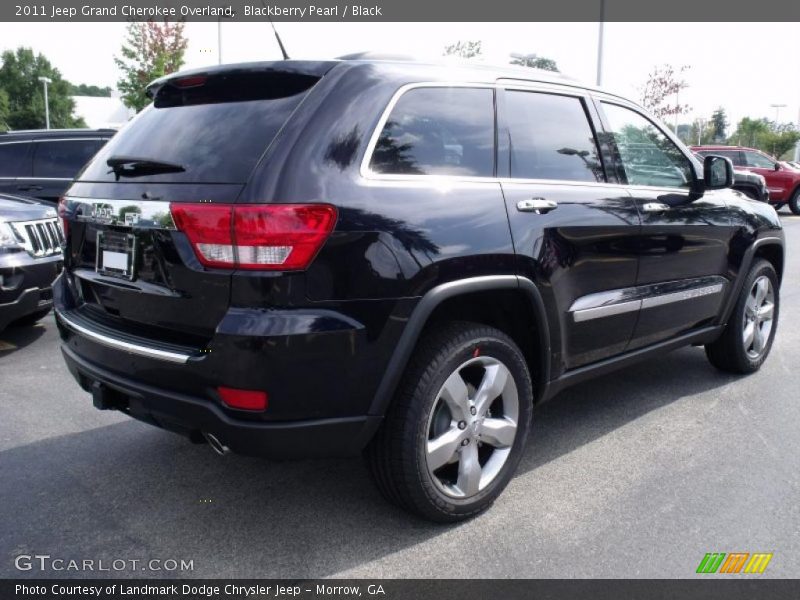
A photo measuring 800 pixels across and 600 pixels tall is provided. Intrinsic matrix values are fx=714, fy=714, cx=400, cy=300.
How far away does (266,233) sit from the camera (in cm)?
232

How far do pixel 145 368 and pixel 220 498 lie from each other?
0.83m

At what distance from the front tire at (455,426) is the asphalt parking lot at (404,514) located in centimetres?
17

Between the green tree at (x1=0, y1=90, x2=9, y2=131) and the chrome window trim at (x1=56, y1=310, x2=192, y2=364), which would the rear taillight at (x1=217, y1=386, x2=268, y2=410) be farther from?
the green tree at (x1=0, y1=90, x2=9, y2=131)

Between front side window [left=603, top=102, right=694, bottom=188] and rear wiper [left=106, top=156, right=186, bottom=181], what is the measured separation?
228 centimetres

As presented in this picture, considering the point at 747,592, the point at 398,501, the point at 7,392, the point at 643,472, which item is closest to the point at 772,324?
the point at 643,472

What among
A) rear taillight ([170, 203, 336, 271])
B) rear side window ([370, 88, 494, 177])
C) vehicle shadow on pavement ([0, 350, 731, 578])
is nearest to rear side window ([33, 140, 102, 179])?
vehicle shadow on pavement ([0, 350, 731, 578])

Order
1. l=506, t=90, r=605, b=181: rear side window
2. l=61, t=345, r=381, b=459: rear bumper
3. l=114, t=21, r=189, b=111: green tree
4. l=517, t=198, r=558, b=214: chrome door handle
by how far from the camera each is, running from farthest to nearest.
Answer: l=114, t=21, r=189, b=111: green tree
l=506, t=90, r=605, b=181: rear side window
l=517, t=198, r=558, b=214: chrome door handle
l=61, t=345, r=381, b=459: rear bumper

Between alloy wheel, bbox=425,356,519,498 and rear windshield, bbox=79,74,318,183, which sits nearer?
rear windshield, bbox=79,74,318,183

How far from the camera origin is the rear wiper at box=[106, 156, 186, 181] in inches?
105

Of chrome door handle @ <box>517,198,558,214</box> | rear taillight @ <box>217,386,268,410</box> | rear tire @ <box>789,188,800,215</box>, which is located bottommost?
rear tire @ <box>789,188,800,215</box>

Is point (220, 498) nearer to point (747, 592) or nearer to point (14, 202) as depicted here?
point (747, 592)

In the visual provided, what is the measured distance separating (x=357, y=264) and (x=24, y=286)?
150 inches

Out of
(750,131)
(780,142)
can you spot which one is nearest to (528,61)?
(780,142)

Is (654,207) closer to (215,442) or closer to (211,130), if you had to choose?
(211,130)
